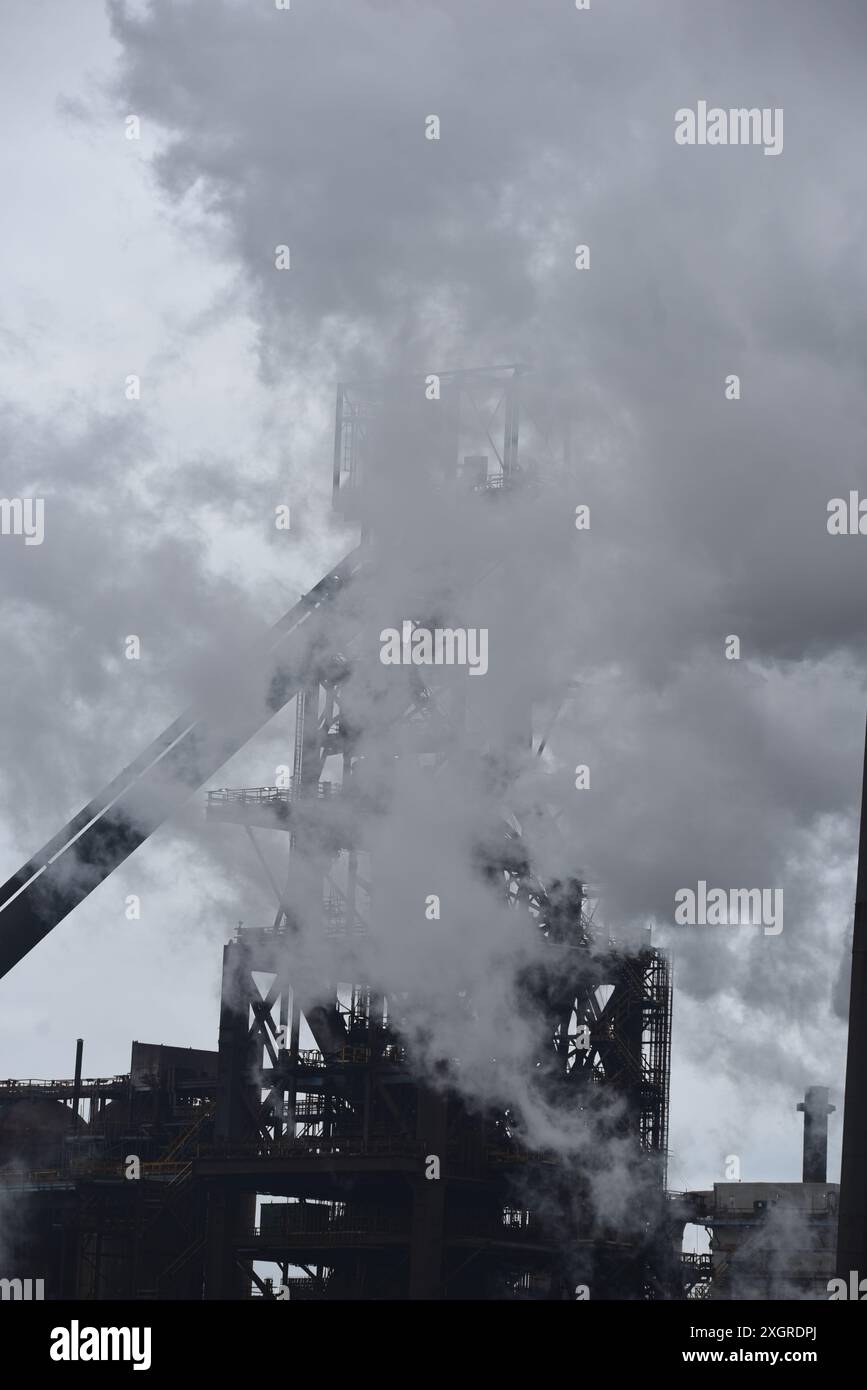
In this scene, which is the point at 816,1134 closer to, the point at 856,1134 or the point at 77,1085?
the point at 77,1085

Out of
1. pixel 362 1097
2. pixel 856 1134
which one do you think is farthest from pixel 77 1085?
pixel 856 1134

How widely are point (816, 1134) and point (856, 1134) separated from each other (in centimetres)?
3416

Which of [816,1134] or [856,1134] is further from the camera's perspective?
[816,1134]

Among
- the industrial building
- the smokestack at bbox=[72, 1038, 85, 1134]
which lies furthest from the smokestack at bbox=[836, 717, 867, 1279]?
the smokestack at bbox=[72, 1038, 85, 1134]

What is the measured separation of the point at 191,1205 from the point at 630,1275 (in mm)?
14330

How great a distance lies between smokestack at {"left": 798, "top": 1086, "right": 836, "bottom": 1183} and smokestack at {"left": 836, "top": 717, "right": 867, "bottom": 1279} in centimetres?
3281

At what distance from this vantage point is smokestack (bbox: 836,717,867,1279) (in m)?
46.2

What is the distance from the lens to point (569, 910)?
2653 inches

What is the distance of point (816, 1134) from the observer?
3135 inches

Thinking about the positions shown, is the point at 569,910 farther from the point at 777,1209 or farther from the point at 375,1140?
the point at 777,1209

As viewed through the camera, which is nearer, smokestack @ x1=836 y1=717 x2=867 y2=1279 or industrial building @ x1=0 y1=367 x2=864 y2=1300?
smokestack @ x1=836 y1=717 x2=867 y2=1279

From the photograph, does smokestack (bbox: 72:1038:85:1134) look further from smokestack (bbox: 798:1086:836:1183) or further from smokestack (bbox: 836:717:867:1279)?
smokestack (bbox: 836:717:867:1279)

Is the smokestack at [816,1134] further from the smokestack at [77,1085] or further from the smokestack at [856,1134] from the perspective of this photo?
the smokestack at [856,1134]
